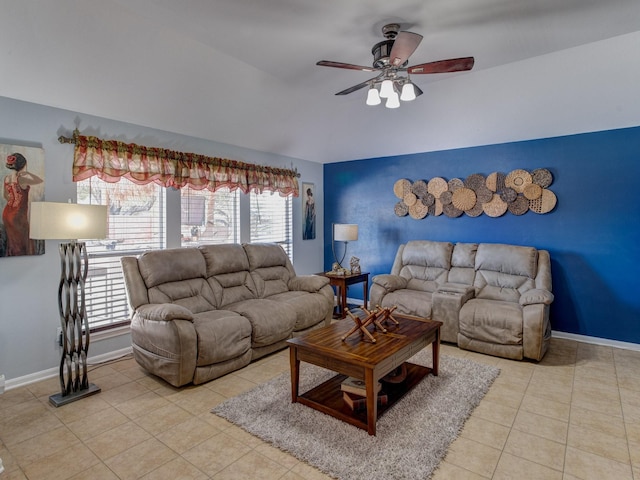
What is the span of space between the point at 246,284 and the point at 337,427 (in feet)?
7.25

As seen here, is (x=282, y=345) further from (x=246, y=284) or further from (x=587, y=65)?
(x=587, y=65)

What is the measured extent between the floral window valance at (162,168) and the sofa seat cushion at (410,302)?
2271 millimetres

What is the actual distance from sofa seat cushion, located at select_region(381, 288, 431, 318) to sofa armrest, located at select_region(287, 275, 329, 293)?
0.81m

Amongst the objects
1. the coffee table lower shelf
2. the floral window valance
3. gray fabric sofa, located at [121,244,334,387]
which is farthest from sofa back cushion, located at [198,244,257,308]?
the coffee table lower shelf

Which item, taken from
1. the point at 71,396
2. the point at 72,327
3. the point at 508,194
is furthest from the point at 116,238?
the point at 508,194

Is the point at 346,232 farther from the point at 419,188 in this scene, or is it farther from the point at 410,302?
the point at 410,302

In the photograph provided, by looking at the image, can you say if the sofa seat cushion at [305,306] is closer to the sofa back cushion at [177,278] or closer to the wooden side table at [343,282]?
the wooden side table at [343,282]

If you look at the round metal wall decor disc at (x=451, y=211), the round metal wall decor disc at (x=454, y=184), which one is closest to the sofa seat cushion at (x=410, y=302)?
the round metal wall decor disc at (x=451, y=211)

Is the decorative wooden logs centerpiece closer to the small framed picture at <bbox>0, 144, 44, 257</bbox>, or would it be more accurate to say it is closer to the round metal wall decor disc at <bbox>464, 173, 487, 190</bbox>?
the round metal wall decor disc at <bbox>464, 173, 487, 190</bbox>

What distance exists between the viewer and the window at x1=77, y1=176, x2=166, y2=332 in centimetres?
355

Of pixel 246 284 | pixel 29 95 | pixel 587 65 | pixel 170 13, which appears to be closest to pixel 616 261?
pixel 587 65

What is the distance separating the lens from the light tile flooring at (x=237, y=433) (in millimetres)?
2035

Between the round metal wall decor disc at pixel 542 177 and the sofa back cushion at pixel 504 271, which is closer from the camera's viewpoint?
the sofa back cushion at pixel 504 271

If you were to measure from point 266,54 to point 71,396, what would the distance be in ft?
10.7
